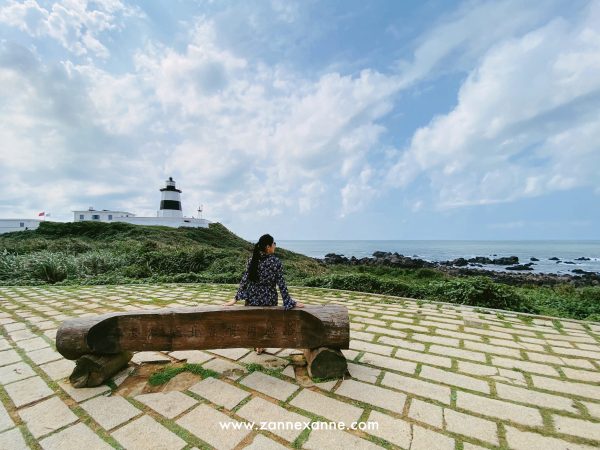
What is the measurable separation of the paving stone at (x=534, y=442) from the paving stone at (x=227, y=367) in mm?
2249

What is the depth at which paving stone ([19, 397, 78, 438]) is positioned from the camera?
2.15 metres

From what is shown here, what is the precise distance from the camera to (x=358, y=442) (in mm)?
1988

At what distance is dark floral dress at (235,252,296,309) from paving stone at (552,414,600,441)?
2.59 metres

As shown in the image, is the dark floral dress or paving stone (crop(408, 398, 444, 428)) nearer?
paving stone (crop(408, 398, 444, 428))

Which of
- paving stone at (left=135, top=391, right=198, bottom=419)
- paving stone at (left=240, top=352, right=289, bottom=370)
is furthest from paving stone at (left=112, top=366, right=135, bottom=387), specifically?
paving stone at (left=240, top=352, right=289, bottom=370)

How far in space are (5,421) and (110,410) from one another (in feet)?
2.37

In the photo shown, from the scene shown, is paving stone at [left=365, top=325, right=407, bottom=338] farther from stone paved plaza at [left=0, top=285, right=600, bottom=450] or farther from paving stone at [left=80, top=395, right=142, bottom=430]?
paving stone at [left=80, top=395, right=142, bottom=430]

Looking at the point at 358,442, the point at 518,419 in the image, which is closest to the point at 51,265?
the point at 358,442

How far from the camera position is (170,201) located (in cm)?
4178

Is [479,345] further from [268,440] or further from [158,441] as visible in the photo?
[158,441]

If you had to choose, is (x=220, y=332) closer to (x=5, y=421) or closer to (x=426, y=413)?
(x=5, y=421)

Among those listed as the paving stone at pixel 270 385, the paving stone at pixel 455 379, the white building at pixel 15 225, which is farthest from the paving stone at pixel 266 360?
the white building at pixel 15 225

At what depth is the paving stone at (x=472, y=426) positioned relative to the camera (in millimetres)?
2049

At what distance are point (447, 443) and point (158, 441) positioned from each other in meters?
1.96
